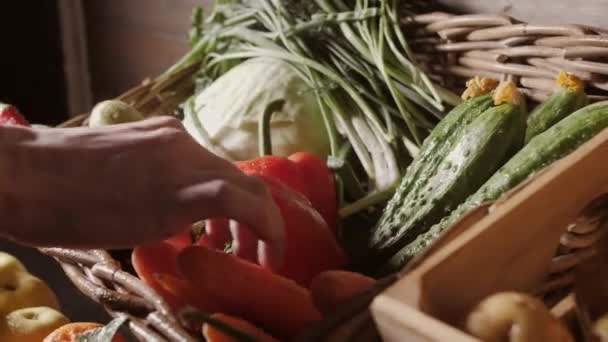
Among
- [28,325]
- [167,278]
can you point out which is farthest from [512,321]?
[28,325]

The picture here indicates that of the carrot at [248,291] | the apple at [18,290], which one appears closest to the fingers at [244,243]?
the carrot at [248,291]

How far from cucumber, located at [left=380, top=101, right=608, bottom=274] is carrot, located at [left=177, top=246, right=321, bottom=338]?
14 cm

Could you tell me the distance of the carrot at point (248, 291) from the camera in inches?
21.5

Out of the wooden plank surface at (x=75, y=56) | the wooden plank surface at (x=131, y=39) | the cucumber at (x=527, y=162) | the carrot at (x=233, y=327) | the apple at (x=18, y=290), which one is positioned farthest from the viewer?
the wooden plank surface at (x=75, y=56)

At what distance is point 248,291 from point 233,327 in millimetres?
46

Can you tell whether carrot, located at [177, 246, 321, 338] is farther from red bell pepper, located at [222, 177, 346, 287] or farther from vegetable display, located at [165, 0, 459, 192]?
vegetable display, located at [165, 0, 459, 192]

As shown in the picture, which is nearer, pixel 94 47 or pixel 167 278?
pixel 167 278

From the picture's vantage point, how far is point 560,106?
77 centimetres

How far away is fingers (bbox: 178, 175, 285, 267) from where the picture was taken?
500 mm

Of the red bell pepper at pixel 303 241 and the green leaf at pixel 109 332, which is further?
the red bell pepper at pixel 303 241

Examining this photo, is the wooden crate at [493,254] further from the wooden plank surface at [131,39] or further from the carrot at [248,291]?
the wooden plank surface at [131,39]

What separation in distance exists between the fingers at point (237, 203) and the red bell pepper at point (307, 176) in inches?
7.5

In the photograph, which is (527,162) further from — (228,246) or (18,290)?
(18,290)

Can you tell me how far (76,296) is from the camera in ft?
3.83
